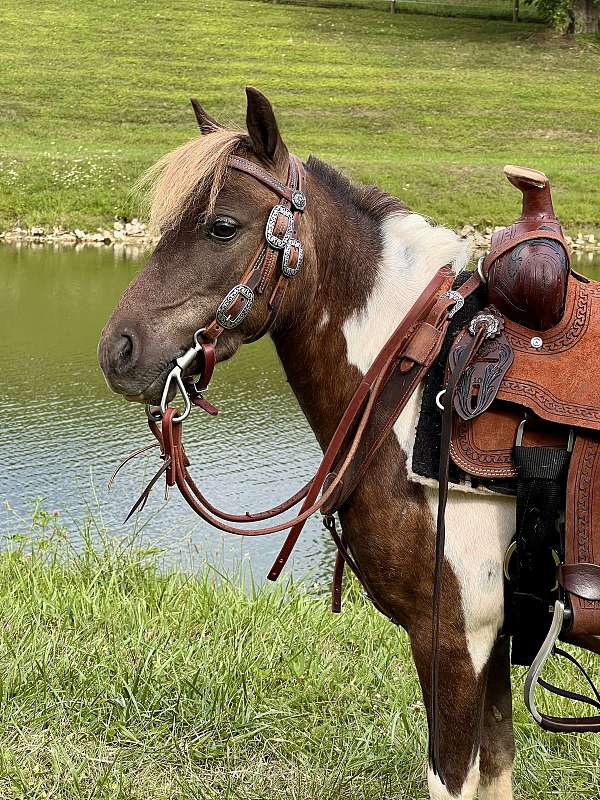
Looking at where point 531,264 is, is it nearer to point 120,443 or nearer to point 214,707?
point 214,707

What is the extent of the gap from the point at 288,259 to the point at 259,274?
0.28 feet

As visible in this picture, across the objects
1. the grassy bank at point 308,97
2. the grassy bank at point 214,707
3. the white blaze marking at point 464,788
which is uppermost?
the white blaze marking at point 464,788

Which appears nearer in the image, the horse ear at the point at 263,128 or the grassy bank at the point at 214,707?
the horse ear at the point at 263,128

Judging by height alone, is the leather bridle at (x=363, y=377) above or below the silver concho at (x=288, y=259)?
below

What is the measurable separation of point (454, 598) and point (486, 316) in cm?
74

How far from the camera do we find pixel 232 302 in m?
2.44

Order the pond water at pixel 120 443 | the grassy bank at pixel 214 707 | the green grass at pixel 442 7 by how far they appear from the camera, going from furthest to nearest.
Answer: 1. the green grass at pixel 442 7
2. the pond water at pixel 120 443
3. the grassy bank at pixel 214 707

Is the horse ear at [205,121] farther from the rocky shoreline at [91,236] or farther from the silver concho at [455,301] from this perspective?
the rocky shoreline at [91,236]

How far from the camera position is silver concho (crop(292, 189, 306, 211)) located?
2.49 meters

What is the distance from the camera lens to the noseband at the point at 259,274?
245cm

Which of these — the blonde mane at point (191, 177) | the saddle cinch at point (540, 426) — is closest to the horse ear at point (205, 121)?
the blonde mane at point (191, 177)

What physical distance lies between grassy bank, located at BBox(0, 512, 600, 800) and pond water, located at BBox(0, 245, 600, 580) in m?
1.01

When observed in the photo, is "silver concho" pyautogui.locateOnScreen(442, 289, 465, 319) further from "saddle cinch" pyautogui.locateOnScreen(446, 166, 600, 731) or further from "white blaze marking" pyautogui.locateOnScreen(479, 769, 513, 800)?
"white blaze marking" pyautogui.locateOnScreen(479, 769, 513, 800)

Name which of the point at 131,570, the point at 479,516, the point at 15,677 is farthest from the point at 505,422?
the point at 131,570
